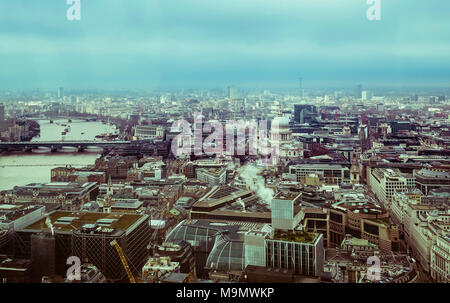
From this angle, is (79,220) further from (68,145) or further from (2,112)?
(68,145)

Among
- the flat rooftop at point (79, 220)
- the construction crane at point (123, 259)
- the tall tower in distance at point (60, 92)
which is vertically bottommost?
the construction crane at point (123, 259)

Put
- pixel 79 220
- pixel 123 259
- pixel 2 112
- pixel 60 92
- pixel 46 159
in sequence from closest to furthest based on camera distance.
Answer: pixel 123 259 → pixel 79 220 → pixel 60 92 → pixel 2 112 → pixel 46 159

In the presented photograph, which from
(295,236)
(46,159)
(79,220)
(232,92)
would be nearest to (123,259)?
(79,220)

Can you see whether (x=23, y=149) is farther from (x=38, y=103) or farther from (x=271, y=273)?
(x=271, y=273)

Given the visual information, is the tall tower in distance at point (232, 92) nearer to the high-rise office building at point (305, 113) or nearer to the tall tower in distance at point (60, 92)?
the tall tower in distance at point (60, 92)

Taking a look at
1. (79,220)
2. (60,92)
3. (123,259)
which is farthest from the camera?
(60,92)

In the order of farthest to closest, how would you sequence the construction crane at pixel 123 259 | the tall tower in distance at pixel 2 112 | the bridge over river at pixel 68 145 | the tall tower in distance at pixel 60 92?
the bridge over river at pixel 68 145 → the tall tower in distance at pixel 2 112 → the tall tower in distance at pixel 60 92 → the construction crane at pixel 123 259

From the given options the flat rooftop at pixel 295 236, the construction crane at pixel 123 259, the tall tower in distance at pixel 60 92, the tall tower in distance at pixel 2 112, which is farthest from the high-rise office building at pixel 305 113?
the construction crane at pixel 123 259
